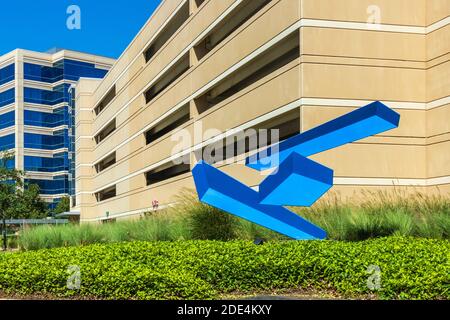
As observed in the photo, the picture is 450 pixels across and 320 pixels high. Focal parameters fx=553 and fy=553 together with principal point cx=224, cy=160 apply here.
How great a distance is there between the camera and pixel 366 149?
70.2 feet

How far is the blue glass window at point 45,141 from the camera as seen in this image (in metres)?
86.6

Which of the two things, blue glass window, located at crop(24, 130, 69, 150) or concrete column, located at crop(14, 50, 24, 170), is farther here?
blue glass window, located at crop(24, 130, 69, 150)

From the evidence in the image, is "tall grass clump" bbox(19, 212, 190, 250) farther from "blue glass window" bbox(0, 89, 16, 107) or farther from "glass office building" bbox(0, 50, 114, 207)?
"blue glass window" bbox(0, 89, 16, 107)

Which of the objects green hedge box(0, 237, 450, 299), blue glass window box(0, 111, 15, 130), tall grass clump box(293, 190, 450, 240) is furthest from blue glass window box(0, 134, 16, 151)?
green hedge box(0, 237, 450, 299)

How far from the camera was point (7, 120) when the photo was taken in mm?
87312

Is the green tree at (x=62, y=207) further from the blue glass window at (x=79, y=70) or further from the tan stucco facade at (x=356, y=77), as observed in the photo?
the tan stucco facade at (x=356, y=77)

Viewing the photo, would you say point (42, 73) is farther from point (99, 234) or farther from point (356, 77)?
point (356, 77)

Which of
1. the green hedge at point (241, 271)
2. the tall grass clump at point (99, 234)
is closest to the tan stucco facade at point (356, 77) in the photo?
the tall grass clump at point (99, 234)

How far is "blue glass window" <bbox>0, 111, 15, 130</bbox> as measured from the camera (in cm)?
8616

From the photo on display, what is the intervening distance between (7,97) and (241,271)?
286ft

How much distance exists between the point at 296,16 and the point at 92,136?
45.6 meters

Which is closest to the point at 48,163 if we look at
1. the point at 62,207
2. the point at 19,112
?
the point at 19,112

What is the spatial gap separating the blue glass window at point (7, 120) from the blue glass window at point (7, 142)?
174cm

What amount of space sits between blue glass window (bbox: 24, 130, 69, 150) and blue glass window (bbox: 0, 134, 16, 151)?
1.93 m
